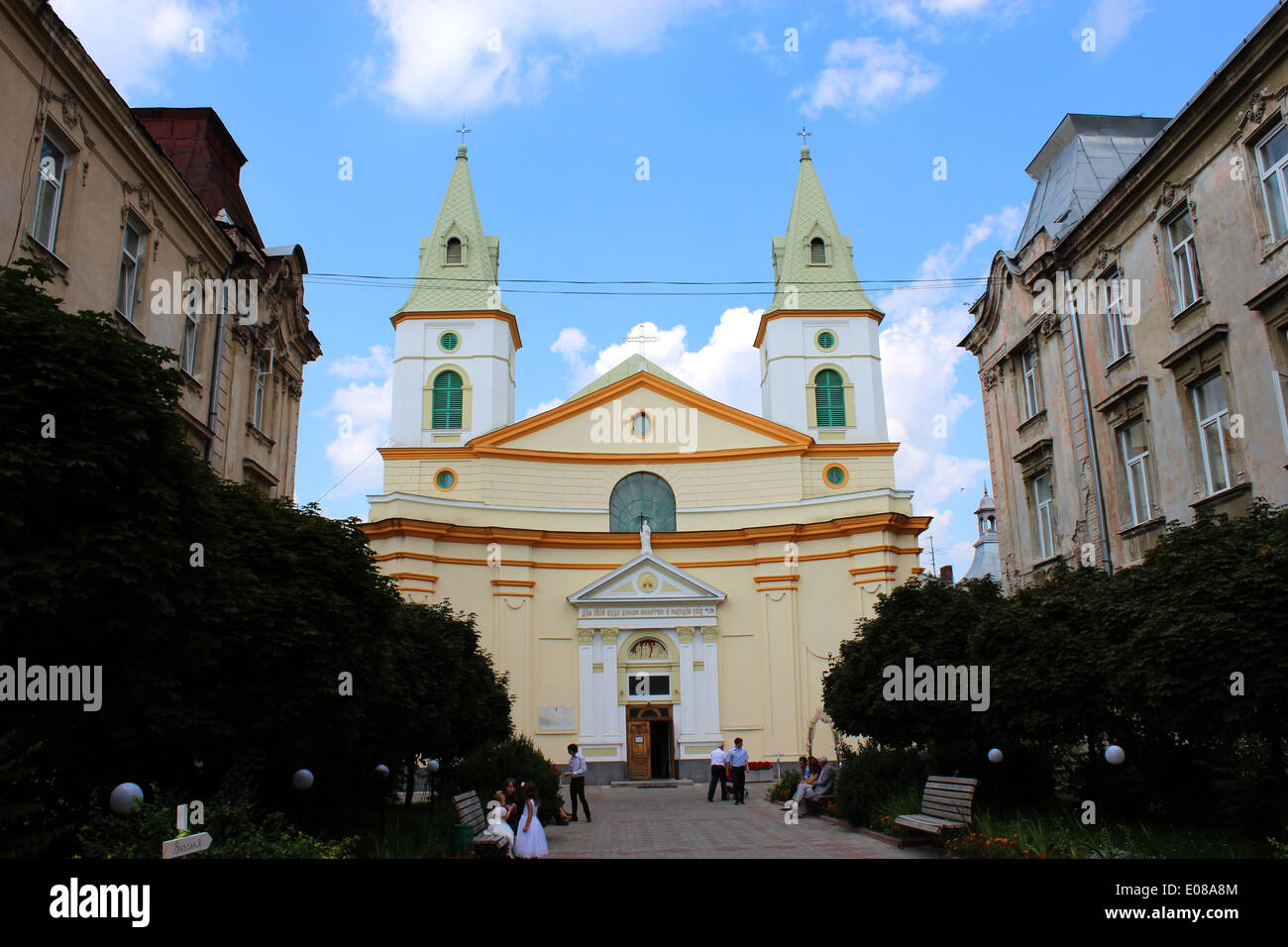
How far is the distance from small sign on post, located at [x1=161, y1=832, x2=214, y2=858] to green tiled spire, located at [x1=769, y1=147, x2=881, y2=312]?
3965cm

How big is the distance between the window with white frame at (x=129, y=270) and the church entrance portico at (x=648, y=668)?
24.2 metres

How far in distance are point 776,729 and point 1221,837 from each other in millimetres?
26574

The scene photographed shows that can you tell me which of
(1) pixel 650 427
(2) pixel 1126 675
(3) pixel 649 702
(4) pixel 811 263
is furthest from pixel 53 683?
(4) pixel 811 263

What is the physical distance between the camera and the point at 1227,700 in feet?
34.3

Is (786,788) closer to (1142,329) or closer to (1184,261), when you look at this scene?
(1142,329)

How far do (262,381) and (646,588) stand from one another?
19.4 meters

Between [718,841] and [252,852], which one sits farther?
[718,841]

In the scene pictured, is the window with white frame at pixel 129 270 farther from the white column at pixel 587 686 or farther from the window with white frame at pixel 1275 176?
the white column at pixel 587 686

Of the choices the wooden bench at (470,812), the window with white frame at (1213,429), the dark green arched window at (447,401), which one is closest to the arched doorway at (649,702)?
the dark green arched window at (447,401)

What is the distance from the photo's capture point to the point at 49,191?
14312 mm

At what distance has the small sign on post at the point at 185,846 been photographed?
7.36m
